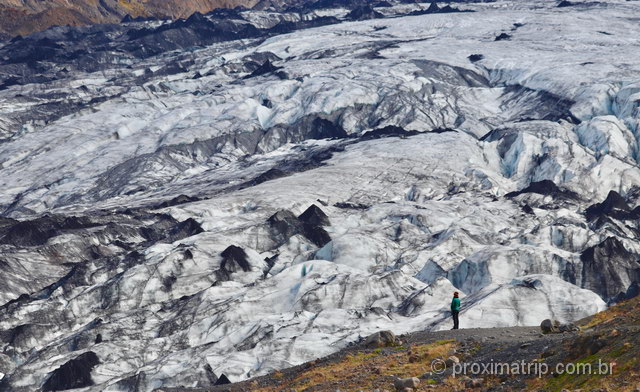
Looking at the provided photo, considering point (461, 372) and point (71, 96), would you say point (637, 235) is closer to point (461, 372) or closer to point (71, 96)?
point (461, 372)

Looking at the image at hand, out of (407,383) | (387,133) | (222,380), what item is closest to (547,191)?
(387,133)

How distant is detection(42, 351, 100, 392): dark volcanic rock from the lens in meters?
51.8

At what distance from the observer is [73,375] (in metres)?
52.6

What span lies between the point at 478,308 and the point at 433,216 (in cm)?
2830

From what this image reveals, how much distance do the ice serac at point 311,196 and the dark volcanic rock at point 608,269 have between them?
0.16 metres

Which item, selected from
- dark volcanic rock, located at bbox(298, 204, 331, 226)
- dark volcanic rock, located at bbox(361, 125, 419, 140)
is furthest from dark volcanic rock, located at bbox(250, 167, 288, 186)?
dark volcanic rock, located at bbox(298, 204, 331, 226)

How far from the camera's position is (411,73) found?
5330 inches

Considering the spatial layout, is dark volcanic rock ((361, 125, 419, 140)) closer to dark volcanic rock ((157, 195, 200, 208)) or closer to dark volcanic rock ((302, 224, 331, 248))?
dark volcanic rock ((157, 195, 200, 208))

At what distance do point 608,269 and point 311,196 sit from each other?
3218 centimetres

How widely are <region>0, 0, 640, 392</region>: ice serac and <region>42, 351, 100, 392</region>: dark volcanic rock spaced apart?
0.54 ft

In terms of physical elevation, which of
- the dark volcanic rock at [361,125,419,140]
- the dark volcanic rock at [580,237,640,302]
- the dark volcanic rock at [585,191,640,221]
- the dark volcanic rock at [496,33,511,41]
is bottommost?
the dark volcanic rock at [361,125,419,140]

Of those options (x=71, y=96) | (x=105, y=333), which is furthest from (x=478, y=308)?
(x=71, y=96)

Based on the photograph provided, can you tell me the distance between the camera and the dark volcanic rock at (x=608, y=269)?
216ft

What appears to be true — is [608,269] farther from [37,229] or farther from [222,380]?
[37,229]
